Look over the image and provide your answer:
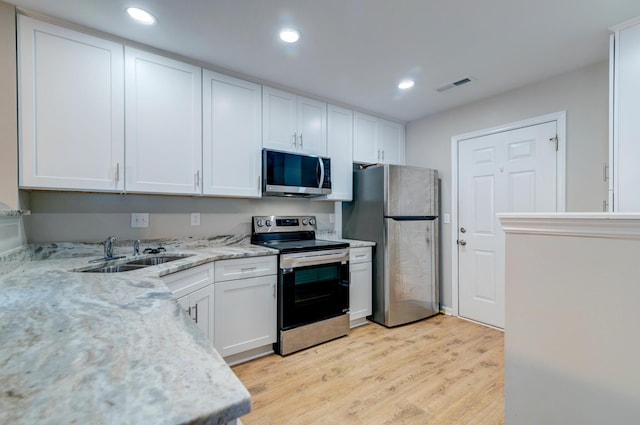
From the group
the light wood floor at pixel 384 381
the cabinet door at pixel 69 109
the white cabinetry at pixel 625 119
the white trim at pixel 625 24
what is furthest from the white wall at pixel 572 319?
the cabinet door at pixel 69 109

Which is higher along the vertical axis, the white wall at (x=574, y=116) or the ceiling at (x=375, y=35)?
the ceiling at (x=375, y=35)

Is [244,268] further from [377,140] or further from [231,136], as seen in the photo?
[377,140]

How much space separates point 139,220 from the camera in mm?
2346

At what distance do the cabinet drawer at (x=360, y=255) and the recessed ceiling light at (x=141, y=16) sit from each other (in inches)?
95.4

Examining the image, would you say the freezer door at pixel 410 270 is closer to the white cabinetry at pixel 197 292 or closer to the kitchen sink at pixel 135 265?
the white cabinetry at pixel 197 292

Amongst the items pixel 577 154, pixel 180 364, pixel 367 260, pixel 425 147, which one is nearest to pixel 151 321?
pixel 180 364

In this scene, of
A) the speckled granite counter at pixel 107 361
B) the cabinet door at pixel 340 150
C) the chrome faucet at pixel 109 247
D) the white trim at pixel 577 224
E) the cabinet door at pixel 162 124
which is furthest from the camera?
the cabinet door at pixel 340 150

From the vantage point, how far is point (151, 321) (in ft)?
2.74

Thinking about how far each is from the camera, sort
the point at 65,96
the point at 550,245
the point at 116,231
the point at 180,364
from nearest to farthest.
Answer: the point at 180,364, the point at 550,245, the point at 65,96, the point at 116,231

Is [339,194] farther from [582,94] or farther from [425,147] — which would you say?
[582,94]

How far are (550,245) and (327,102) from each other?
2485 mm

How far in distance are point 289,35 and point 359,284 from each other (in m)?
2.34

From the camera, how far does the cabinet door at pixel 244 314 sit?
7.31ft

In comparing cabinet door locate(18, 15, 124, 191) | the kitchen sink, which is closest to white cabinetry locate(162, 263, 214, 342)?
the kitchen sink
